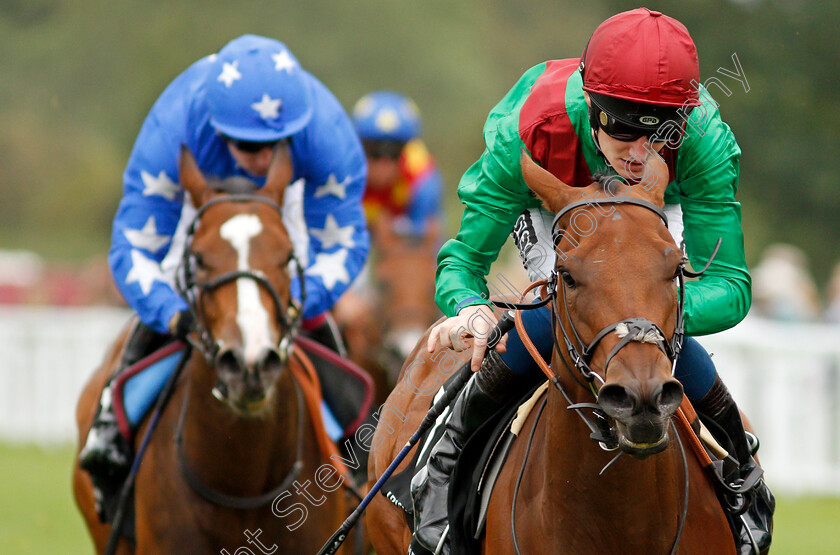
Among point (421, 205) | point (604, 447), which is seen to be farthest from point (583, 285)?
point (421, 205)

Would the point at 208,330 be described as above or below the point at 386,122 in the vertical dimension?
above

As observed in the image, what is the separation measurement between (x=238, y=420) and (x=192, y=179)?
107 centimetres

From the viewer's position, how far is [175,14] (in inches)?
835

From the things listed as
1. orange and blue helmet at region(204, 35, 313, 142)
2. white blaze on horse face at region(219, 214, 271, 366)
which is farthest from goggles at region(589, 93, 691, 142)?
orange and blue helmet at region(204, 35, 313, 142)

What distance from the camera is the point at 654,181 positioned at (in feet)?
10.7

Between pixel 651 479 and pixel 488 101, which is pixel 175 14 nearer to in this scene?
pixel 488 101

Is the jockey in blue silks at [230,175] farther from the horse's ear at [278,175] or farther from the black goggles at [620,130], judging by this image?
the black goggles at [620,130]

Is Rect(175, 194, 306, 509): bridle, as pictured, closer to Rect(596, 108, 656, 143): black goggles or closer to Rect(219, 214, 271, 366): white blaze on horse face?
Rect(219, 214, 271, 366): white blaze on horse face

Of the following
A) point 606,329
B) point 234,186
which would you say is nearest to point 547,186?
point 606,329

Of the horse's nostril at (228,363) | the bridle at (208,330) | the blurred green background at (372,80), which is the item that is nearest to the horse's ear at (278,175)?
the bridle at (208,330)

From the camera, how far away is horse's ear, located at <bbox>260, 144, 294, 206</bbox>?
5195 millimetres

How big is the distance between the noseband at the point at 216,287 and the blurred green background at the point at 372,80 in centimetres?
535

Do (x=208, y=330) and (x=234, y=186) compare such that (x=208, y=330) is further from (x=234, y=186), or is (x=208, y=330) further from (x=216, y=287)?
(x=234, y=186)

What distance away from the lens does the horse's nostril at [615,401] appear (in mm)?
2816
